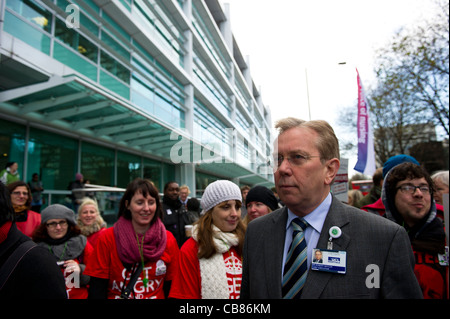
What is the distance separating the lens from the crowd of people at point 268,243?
3.26ft

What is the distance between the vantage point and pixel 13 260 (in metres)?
1.26

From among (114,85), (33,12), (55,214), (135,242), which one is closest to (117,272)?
(135,242)

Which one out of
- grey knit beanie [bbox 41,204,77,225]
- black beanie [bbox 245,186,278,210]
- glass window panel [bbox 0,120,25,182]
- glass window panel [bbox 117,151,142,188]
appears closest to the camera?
grey knit beanie [bbox 41,204,77,225]

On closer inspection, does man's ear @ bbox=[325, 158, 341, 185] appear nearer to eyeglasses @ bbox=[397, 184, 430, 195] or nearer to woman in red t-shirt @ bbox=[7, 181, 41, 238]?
eyeglasses @ bbox=[397, 184, 430, 195]

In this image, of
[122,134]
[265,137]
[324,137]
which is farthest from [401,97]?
→ [324,137]

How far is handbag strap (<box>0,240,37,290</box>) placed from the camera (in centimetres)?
121

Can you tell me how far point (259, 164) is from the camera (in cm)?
224

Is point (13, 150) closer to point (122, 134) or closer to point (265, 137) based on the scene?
point (122, 134)

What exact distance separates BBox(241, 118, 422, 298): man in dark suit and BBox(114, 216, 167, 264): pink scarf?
1216 millimetres

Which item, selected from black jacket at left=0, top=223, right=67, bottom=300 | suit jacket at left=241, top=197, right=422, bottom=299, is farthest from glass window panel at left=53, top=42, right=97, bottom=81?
suit jacket at left=241, top=197, right=422, bottom=299

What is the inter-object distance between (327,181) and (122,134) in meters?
8.07

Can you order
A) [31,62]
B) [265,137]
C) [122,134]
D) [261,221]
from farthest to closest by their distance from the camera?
[122,134], [31,62], [265,137], [261,221]

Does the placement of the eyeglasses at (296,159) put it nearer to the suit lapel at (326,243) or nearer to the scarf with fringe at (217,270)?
the suit lapel at (326,243)

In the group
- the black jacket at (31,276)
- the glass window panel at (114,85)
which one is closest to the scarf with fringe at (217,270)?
the black jacket at (31,276)
